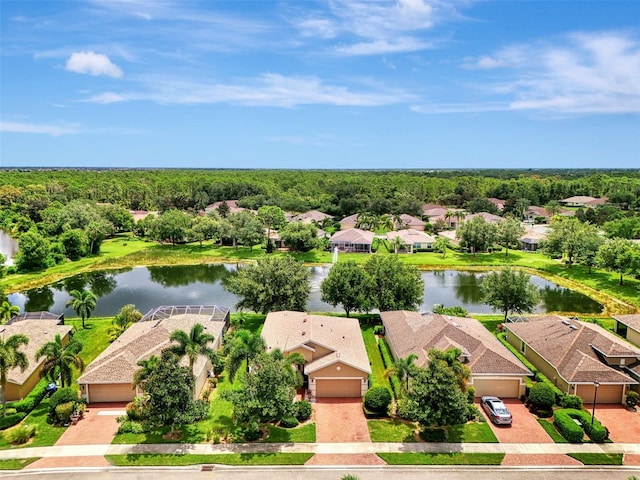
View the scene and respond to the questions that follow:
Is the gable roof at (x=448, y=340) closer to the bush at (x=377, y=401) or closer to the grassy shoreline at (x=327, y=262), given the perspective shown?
the bush at (x=377, y=401)

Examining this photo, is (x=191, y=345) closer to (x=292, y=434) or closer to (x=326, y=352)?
(x=292, y=434)

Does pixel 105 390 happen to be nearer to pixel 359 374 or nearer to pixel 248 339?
pixel 248 339

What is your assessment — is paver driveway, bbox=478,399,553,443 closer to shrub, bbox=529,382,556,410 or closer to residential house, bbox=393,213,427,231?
shrub, bbox=529,382,556,410

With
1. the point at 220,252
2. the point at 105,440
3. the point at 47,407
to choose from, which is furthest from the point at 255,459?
the point at 220,252

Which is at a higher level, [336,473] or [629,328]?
[629,328]

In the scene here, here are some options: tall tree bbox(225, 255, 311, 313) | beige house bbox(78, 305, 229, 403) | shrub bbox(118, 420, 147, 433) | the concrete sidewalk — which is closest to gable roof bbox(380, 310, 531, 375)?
the concrete sidewalk

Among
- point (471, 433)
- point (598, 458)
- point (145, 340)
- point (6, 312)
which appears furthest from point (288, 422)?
point (6, 312)

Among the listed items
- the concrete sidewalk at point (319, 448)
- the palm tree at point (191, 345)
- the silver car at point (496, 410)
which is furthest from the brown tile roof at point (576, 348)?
the palm tree at point (191, 345)
